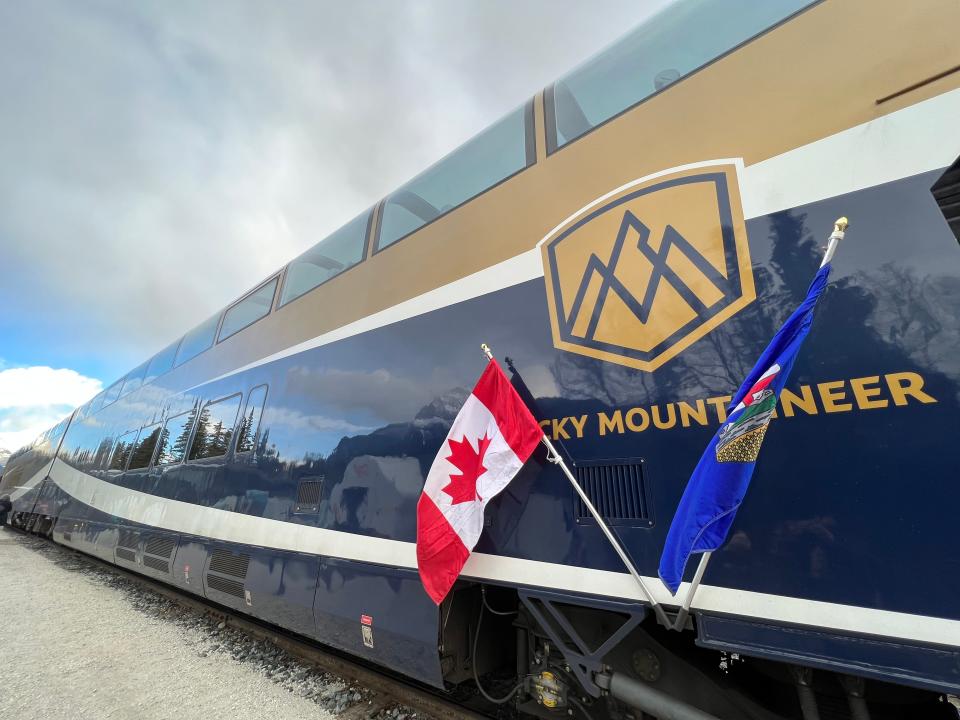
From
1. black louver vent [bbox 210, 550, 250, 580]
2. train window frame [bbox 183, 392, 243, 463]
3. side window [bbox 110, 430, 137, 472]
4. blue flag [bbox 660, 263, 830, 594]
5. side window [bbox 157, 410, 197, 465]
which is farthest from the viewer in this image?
side window [bbox 110, 430, 137, 472]

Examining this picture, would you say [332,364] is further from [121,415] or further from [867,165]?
[121,415]

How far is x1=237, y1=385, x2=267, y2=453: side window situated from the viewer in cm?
443

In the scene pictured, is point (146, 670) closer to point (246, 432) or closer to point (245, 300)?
point (246, 432)

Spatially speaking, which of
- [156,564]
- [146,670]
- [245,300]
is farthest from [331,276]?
[156,564]

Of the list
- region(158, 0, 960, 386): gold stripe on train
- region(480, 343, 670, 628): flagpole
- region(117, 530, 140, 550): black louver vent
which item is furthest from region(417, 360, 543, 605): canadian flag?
region(117, 530, 140, 550): black louver vent

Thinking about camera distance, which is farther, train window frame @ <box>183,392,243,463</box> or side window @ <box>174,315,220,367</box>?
side window @ <box>174,315,220,367</box>

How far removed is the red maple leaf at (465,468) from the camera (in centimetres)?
Result: 246

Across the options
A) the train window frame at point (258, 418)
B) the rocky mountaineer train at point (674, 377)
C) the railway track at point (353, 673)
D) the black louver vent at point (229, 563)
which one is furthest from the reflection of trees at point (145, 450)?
the rocky mountaineer train at point (674, 377)

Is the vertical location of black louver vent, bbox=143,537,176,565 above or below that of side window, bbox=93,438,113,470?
below

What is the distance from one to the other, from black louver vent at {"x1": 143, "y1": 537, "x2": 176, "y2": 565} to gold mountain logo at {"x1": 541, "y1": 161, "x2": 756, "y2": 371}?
5.31 metres

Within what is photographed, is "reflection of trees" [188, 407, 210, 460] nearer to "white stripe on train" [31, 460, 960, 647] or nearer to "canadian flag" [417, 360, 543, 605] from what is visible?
"white stripe on train" [31, 460, 960, 647]

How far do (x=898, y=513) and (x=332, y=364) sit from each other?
3.52 metres

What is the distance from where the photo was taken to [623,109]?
2.46m

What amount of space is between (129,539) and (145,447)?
130 cm
